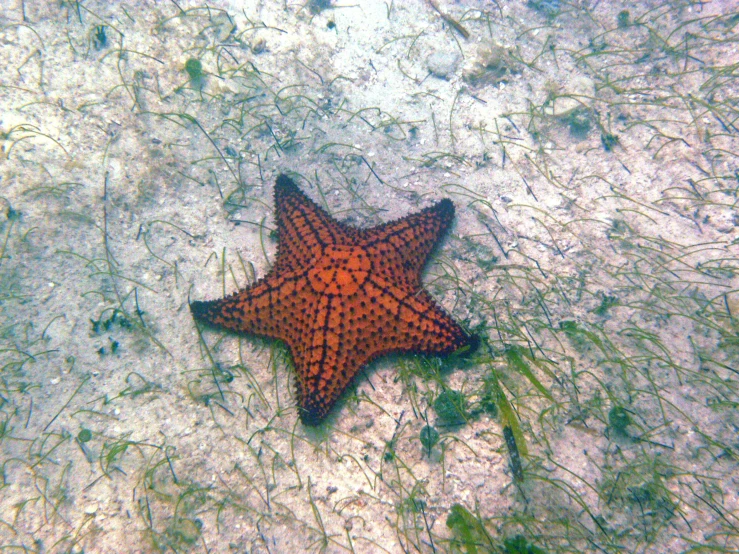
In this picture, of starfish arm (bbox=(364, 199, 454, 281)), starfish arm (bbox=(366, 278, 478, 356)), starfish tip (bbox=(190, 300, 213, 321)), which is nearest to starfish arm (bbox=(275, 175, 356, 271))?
starfish arm (bbox=(364, 199, 454, 281))

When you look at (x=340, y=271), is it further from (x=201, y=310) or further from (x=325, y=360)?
(x=201, y=310)

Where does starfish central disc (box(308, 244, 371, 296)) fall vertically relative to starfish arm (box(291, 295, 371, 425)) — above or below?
above

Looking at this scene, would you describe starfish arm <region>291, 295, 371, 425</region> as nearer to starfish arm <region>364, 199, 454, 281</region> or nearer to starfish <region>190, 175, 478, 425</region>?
starfish <region>190, 175, 478, 425</region>

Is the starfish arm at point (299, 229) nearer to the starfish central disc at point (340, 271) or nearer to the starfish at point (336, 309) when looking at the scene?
the starfish at point (336, 309)

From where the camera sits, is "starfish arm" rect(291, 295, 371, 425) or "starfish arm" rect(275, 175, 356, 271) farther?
"starfish arm" rect(275, 175, 356, 271)

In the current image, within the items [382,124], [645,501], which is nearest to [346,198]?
[382,124]

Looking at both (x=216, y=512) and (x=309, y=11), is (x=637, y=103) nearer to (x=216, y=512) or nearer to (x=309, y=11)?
(x=309, y=11)

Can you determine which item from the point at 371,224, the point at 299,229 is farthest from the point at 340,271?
the point at 371,224
